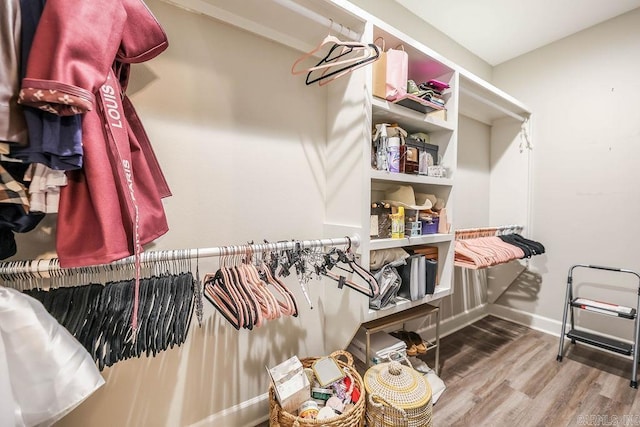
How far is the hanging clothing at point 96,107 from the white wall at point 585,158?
3.30 meters

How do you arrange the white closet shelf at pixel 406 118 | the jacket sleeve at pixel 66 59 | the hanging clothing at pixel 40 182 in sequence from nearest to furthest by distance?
the jacket sleeve at pixel 66 59
the hanging clothing at pixel 40 182
the white closet shelf at pixel 406 118

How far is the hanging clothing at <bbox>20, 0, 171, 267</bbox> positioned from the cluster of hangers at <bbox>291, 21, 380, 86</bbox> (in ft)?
2.19

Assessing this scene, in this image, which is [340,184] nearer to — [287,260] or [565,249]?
[287,260]

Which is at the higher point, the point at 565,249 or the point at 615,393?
the point at 565,249

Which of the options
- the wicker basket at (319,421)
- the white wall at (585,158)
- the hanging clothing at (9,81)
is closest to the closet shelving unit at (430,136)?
the wicker basket at (319,421)

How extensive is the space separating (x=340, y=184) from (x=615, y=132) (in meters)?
2.53

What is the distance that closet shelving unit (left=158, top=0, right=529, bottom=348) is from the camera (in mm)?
1315

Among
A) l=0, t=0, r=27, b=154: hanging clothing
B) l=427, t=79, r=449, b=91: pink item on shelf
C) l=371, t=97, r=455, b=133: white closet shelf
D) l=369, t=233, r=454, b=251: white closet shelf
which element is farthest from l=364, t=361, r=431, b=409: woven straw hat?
l=427, t=79, r=449, b=91: pink item on shelf

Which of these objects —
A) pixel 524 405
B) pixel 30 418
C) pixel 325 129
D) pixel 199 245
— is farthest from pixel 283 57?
pixel 524 405

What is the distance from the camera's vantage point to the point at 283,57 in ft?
5.16

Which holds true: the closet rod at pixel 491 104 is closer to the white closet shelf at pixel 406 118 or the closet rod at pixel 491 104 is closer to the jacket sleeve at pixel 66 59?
the white closet shelf at pixel 406 118

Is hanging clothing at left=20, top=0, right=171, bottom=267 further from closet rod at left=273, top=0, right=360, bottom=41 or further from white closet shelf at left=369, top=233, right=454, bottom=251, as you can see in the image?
white closet shelf at left=369, top=233, right=454, bottom=251

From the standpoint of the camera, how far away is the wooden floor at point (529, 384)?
157 centimetres

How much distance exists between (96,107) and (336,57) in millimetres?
1168
